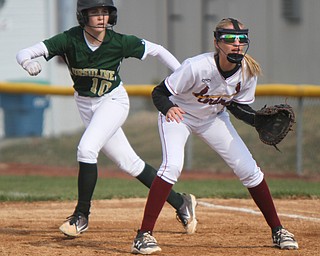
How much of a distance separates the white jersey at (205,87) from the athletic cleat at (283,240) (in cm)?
89

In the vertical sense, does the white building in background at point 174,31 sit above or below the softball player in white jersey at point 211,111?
below

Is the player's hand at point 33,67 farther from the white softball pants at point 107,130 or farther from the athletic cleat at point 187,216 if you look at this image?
the athletic cleat at point 187,216

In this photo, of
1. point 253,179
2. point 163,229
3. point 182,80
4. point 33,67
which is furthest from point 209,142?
point 33,67

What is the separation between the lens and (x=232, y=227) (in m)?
6.68

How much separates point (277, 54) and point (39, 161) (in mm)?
4328

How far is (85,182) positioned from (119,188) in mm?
3994

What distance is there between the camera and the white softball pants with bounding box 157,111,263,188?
548 cm

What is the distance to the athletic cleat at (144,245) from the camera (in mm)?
5402

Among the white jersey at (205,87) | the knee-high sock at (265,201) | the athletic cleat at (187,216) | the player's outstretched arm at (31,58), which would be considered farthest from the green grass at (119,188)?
the white jersey at (205,87)

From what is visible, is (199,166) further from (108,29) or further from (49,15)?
(108,29)

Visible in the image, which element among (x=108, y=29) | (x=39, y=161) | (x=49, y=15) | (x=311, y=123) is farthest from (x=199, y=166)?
(x=108, y=29)

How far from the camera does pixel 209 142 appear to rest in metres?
5.71

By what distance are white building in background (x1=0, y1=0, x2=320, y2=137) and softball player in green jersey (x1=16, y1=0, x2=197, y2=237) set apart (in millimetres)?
7274

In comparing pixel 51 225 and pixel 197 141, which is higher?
pixel 51 225
